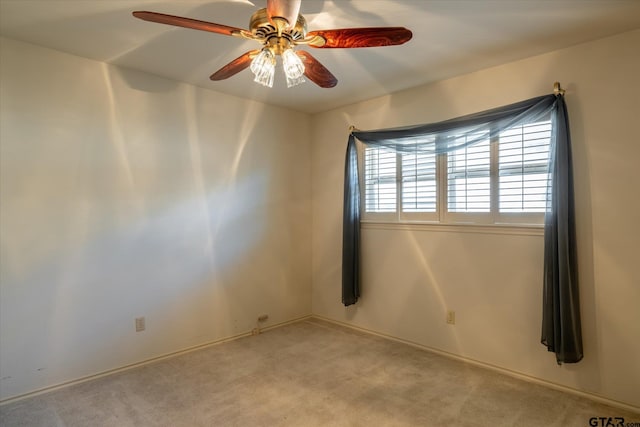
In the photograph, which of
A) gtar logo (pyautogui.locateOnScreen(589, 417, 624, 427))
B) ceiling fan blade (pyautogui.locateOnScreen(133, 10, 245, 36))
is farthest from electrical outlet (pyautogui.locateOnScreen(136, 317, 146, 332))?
gtar logo (pyautogui.locateOnScreen(589, 417, 624, 427))

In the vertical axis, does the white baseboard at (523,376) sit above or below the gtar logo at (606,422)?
above

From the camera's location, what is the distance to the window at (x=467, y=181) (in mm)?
2686

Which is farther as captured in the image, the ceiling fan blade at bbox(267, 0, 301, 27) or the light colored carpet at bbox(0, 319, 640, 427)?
the light colored carpet at bbox(0, 319, 640, 427)

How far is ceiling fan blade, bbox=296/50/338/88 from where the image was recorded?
194 centimetres

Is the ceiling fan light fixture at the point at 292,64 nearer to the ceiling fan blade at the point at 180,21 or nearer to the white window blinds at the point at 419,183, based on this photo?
the ceiling fan blade at the point at 180,21

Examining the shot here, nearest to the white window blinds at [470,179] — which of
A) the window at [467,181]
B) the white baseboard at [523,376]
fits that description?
the window at [467,181]

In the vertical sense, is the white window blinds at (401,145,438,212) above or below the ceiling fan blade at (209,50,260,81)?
below

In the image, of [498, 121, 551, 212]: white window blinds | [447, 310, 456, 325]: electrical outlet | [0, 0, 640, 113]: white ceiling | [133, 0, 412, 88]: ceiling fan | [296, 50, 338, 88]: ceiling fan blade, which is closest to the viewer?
[133, 0, 412, 88]: ceiling fan

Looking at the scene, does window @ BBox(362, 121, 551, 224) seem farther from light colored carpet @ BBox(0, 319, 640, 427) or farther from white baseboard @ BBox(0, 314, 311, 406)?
white baseboard @ BBox(0, 314, 311, 406)

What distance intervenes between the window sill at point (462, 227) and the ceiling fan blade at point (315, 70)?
1671 millimetres

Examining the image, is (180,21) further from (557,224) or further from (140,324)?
(557,224)

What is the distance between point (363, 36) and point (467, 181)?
6.00 ft

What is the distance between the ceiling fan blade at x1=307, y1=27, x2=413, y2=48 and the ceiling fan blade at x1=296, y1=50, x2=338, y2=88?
167mm

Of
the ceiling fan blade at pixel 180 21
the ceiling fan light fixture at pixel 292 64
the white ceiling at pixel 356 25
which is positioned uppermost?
the white ceiling at pixel 356 25
